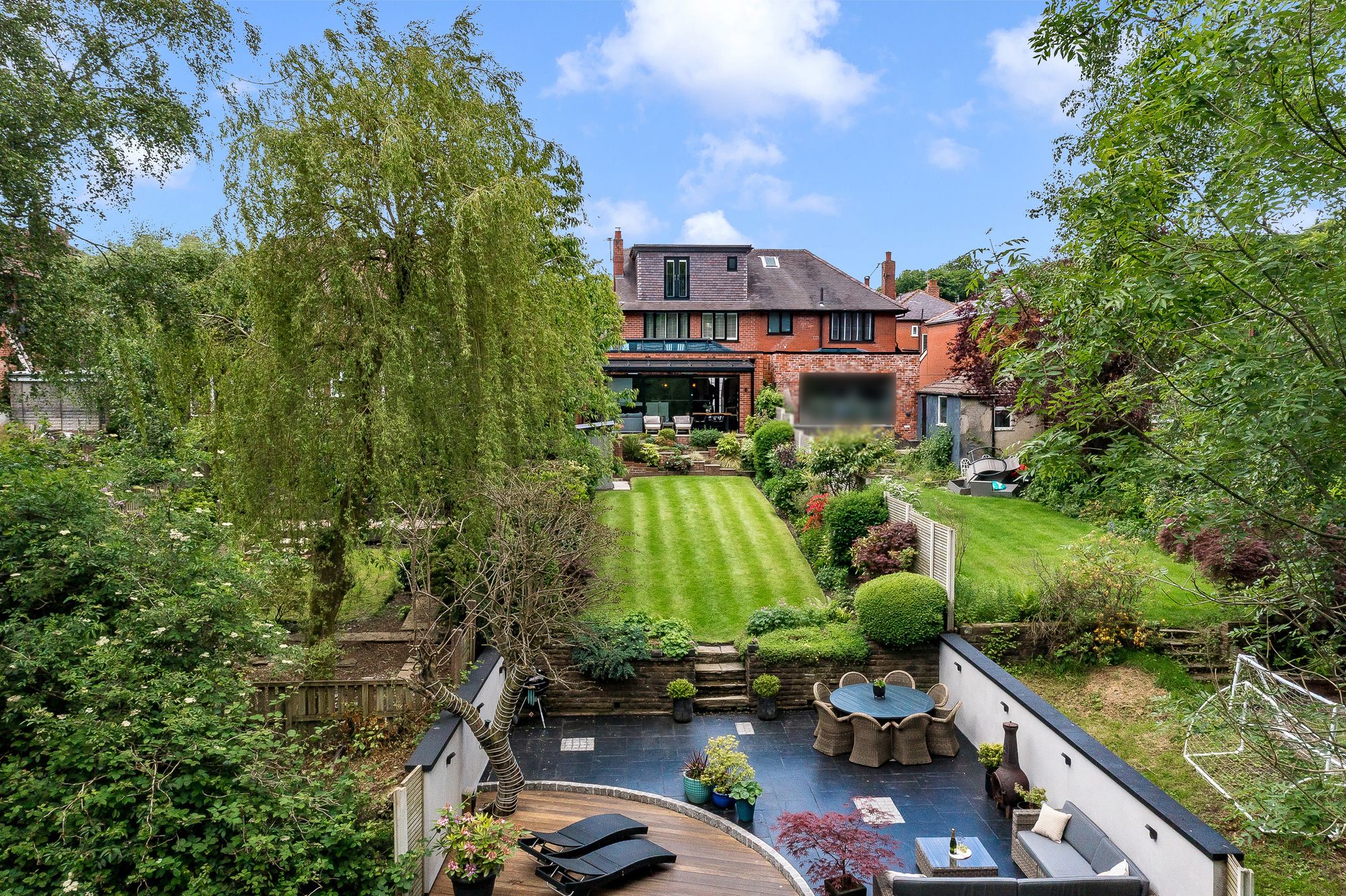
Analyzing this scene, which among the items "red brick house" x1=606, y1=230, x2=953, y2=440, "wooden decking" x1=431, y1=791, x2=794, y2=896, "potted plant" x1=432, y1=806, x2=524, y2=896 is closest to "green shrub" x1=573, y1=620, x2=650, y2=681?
"wooden decking" x1=431, y1=791, x2=794, y2=896

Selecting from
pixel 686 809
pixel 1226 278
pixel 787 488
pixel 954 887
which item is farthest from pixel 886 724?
pixel 787 488

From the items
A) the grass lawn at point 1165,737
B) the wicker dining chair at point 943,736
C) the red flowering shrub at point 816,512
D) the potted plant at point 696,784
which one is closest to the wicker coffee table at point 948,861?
the grass lawn at point 1165,737

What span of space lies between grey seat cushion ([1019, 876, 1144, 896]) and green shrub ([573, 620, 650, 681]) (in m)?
6.90

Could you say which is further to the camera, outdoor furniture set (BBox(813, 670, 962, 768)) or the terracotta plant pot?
outdoor furniture set (BBox(813, 670, 962, 768))

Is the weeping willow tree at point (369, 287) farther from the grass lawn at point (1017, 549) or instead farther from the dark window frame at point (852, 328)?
the dark window frame at point (852, 328)

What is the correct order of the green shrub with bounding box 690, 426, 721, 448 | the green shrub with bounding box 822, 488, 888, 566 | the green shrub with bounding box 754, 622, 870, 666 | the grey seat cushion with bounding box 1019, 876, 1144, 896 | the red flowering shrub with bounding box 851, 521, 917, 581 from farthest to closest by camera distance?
1. the green shrub with bounding box 690, 426, 721, 448
2. the green shrub with bounding box 822, 488, 888, 566
3. the red flowering shrub with bounding box 851, 521, 917, 581
4. the green shrub with bounding box 754, 622, 870, 666
5. the grey seat cushion with bounding box 1019, 876, 1144, 896

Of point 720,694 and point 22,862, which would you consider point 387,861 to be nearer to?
point 22,862

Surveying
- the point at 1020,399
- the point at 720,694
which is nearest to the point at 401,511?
the point at 720,694

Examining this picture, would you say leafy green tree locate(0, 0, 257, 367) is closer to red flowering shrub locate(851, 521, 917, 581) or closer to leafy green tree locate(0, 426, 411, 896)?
leafy green tree locate(0, 426, 411, 896)

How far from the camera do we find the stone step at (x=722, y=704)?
41.0 ft

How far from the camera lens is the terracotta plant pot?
24.3 feet

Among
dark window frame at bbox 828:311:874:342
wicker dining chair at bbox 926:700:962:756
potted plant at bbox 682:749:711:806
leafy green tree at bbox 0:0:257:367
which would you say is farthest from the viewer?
dark window frame at bbox 828:311:874:342

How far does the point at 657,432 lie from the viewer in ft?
97.3

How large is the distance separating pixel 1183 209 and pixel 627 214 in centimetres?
2831
